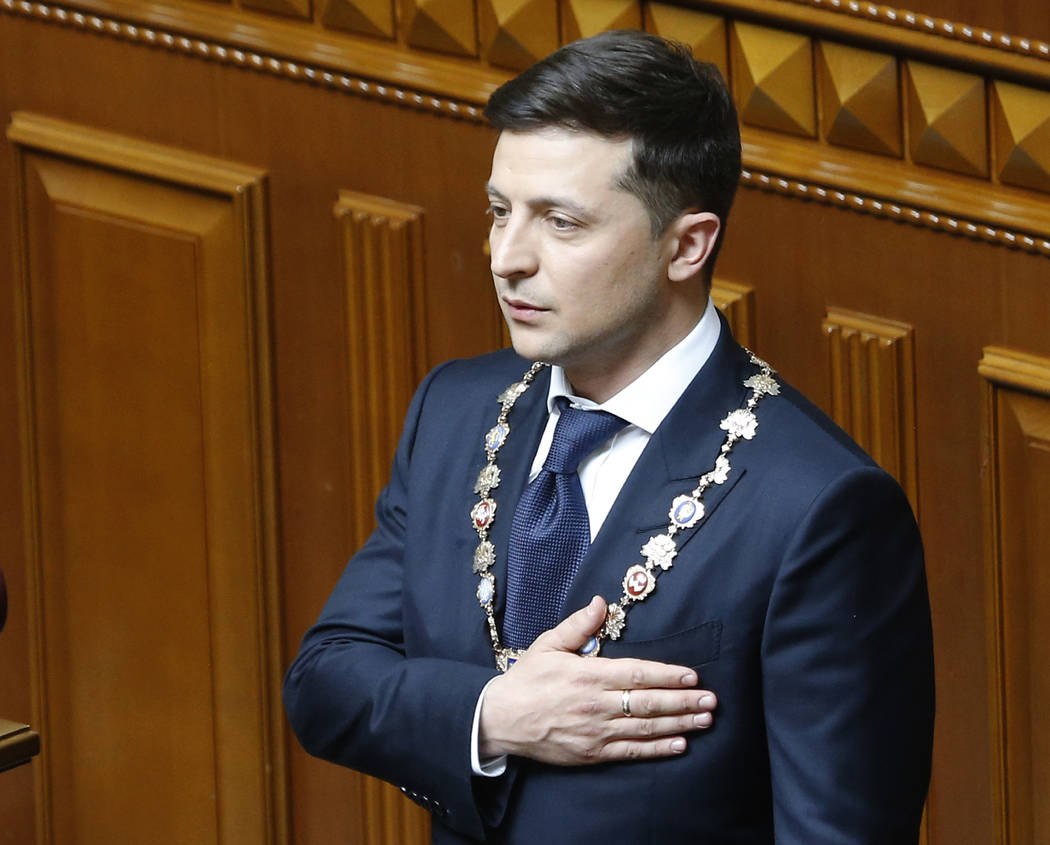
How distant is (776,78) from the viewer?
2.80 m

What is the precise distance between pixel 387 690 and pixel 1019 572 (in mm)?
1152

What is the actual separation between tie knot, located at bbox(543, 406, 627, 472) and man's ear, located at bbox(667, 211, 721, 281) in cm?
17

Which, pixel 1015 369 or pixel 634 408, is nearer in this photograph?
pixel 634 408

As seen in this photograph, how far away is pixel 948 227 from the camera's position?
2.73 meters

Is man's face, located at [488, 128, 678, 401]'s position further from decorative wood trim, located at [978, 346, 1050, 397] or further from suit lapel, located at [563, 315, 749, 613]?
decorative wood trim, located at [978, 346, 1050, 397]

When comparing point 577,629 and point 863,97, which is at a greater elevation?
point 863,97

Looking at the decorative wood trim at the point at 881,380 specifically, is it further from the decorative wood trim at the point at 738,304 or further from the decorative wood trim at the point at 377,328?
the decorative wood trim at the point at 377,328

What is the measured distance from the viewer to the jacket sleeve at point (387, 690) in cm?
195

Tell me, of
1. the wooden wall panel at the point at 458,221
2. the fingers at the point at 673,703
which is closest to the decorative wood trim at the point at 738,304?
the wooden wall panel at the point at 458,221

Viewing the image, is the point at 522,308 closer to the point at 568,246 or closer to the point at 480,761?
the point at 568,246

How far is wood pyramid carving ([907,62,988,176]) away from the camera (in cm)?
271

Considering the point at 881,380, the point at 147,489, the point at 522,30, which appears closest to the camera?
the point at 881,380

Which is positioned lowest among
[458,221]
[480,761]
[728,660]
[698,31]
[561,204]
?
[480,761]

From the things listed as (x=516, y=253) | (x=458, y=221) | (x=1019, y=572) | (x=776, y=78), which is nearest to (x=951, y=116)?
(x=776, y=78)
